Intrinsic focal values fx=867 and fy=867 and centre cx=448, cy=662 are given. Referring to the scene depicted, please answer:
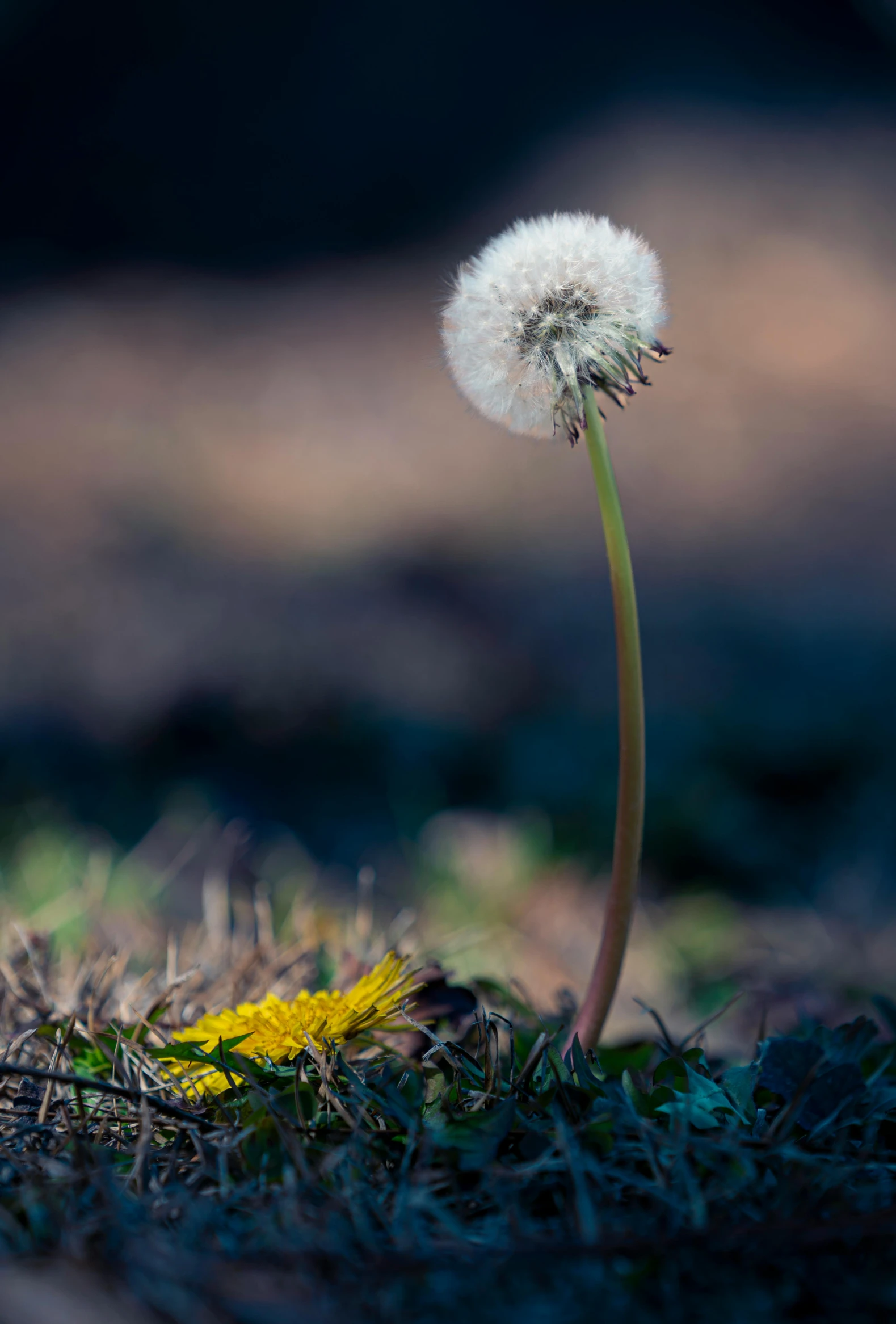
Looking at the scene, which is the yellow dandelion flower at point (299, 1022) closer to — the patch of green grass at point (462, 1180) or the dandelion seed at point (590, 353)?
the patch of green grass at point (462, 1180)

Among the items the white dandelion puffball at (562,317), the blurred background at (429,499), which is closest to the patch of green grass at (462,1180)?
the blurred background at (429,499)

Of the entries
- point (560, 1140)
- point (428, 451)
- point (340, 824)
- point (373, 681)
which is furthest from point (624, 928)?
point (428, 451)

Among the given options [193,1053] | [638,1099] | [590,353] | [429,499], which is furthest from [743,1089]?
[429,499]

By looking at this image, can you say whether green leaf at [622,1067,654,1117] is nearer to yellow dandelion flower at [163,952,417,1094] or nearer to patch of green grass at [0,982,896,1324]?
patch of green grass at [0,982,896,1324]

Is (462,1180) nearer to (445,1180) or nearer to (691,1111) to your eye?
(445,1180)

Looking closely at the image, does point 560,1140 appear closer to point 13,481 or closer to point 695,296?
point 13,481

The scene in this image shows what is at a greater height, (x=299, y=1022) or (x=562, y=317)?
(x=562, y=317)
